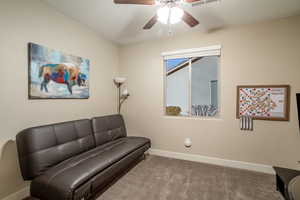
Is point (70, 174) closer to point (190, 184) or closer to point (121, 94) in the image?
point (190, 184)

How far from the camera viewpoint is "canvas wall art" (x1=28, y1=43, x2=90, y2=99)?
6.46 ft

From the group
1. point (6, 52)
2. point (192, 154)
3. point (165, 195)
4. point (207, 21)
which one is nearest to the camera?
point (6, 52)

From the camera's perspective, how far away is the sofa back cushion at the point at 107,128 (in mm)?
2635

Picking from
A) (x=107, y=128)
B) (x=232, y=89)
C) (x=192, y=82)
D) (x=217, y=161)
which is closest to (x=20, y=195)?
(x=107, y=128)

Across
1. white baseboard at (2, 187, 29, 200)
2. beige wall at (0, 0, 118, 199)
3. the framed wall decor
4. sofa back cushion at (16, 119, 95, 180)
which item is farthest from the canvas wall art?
the framed wall decor

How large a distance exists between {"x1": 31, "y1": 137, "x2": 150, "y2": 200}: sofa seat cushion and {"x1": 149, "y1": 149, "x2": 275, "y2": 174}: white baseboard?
4.13 feet

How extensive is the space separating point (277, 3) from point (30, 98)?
3.54 meters

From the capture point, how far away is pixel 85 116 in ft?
9.16

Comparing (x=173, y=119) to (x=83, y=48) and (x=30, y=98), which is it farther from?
(x=30, y=98)

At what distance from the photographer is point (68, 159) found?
1.98 metres

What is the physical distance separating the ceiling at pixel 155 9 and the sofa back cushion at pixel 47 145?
1729 mm

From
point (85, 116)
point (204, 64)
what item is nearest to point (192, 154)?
point (204, 64)

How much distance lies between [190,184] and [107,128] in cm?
170

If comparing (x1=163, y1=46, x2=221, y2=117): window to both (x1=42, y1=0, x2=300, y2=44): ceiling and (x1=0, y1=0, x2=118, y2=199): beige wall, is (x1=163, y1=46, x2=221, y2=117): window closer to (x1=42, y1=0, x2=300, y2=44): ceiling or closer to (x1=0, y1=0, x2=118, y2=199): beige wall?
(x1=42, y1=0, x2=300, y2=44): ceiling
